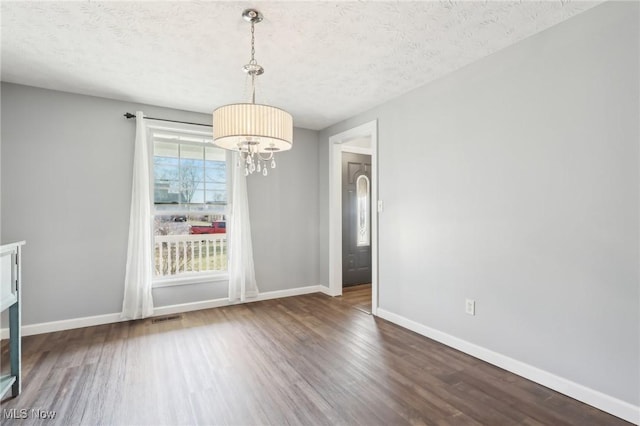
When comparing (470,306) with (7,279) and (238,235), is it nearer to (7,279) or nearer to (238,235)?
(238,235)

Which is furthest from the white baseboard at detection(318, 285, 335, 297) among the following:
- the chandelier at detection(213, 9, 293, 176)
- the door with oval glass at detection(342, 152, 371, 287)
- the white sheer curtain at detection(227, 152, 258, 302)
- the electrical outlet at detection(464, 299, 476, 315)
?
the chandelier at detection(213, 9, 293, 176)

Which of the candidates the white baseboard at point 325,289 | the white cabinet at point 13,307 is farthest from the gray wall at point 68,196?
the white baseboard at point 325,289

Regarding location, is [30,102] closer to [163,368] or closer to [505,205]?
[163,368]

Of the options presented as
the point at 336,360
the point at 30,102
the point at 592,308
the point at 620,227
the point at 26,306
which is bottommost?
the point at 336,360

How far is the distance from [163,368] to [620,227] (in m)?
3.27

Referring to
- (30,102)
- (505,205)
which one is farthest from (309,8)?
(30,102)

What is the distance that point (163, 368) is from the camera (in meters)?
2.43

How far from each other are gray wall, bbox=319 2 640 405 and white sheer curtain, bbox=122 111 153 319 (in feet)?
9.62

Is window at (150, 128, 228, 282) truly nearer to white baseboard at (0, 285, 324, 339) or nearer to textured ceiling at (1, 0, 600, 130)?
white baseboard at (0, 285, 324, 339)

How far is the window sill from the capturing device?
374 cm

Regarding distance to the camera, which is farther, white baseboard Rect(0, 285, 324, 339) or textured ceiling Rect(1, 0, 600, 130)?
white baseboard Rect(0, 285, 324, 339)

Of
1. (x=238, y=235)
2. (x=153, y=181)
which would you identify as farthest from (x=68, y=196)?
(x=238, y=235)

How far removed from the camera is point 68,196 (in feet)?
10.7

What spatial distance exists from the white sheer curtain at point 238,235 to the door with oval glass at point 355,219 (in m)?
1.64
